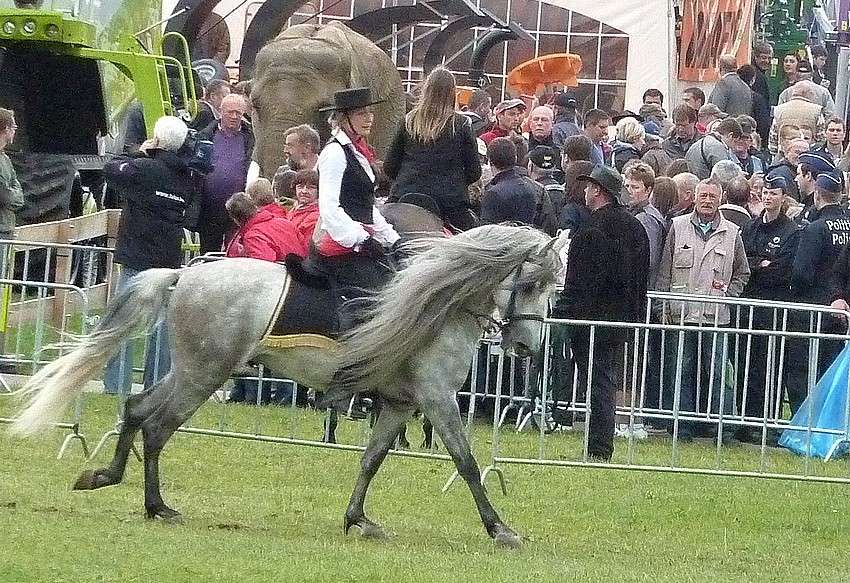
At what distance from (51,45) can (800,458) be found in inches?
365

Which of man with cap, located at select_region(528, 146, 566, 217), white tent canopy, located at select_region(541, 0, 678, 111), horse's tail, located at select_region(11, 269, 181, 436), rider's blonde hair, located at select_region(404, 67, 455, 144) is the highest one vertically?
white tent canopy, located at select_region(541, 0, 678, 111)

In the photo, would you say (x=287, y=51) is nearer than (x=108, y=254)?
No

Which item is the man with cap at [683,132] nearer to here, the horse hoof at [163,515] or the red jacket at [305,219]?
the red jacket at [305,219]

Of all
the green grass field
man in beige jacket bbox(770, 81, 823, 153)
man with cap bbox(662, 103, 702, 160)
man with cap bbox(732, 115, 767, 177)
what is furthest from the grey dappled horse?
man in beige jacket bbox(770, 81, 823, 153)

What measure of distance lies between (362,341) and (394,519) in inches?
49.4

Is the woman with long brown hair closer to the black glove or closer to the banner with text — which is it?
the black glove

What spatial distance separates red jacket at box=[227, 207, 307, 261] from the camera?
1184 centimetres

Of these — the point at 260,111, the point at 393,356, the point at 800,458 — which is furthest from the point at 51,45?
the point at 393,356

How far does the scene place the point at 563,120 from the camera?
20.3 metres

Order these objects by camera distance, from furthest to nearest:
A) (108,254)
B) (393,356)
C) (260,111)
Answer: (260,111) < (108,254) < (393,356)

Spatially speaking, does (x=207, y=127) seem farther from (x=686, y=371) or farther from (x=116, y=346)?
(x=116, y=346)

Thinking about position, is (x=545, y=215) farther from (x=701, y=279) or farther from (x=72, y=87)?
(x=72, y=87)

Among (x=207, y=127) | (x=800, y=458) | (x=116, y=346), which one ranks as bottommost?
(x=800, y=458)

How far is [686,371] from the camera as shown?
1347 cm
